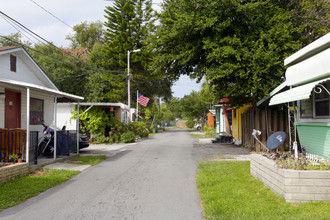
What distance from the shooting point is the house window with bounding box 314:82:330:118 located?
713 centimetres

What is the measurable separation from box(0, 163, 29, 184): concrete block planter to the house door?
3.84m

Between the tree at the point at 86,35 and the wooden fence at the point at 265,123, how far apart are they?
113ft

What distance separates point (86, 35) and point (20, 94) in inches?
1359

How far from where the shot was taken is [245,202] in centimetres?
542

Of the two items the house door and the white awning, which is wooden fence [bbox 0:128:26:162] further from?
the white awning

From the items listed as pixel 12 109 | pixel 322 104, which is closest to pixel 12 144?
pixel 12 109

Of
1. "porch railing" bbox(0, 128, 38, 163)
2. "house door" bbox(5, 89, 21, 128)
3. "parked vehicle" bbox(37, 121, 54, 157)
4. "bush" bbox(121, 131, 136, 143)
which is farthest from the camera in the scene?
"bush" bbox(121, 131, 136, 143)

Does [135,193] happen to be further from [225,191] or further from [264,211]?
[264,211]

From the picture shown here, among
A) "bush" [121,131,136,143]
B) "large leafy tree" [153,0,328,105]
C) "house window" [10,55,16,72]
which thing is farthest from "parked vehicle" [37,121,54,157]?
"bush" [121,131,136,143]

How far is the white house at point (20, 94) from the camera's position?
35.4 ft

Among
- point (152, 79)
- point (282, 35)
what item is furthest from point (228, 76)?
point (152, 79)

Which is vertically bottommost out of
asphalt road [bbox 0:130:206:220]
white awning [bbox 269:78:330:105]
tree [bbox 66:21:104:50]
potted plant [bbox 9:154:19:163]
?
asphalt road [bbox 0:130:206:220]

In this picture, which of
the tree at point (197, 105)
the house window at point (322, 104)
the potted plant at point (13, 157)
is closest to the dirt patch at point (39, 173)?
the potted plant at point (13, 157)

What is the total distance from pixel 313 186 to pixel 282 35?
7.80 metres
